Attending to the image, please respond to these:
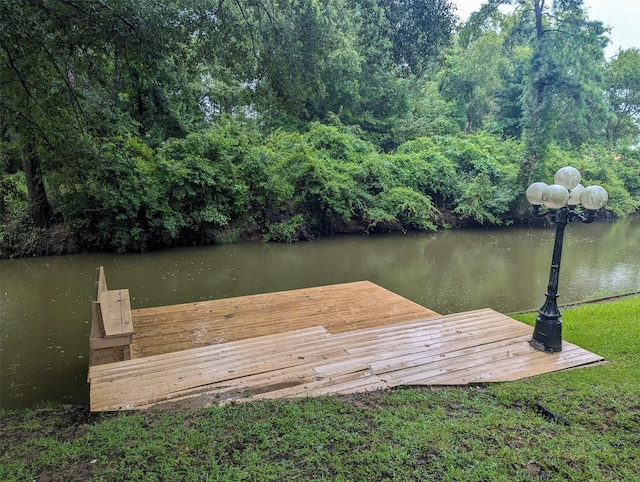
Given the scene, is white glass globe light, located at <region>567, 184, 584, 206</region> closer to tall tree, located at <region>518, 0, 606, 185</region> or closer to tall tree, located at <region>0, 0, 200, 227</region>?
tall tree, located at <region>0, 0, 200, 227</region>

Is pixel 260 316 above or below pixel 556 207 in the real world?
below

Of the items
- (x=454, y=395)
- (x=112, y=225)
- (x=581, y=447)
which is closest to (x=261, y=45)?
(x=454, y=395)

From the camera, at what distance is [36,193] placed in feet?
34.0

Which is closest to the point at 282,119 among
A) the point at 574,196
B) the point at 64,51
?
the point at 64,51

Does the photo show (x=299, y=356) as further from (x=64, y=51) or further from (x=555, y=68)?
(x=555, y=68)

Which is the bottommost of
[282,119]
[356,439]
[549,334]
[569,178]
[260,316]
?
[260,316]

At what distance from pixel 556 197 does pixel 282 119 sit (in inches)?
567

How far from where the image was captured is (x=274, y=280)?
873 cm

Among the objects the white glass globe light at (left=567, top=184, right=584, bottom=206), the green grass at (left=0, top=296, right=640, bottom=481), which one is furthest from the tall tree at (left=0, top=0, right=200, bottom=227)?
the white glass globe light at (left=567, top=184, right=584, bottom=206)

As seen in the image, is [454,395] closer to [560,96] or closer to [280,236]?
[280,236]

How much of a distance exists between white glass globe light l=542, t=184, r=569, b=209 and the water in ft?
11.4

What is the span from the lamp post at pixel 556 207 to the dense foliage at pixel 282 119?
111 inches

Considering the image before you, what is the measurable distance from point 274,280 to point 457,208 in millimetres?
10022

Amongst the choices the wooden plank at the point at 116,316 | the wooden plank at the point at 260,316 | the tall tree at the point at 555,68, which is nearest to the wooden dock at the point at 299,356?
the wooden plank at the point at 260,316
